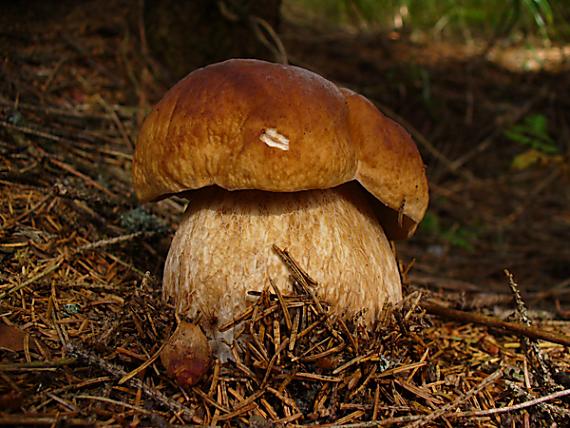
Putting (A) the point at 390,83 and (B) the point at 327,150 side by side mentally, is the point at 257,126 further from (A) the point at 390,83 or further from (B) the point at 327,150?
(A) the point at 390,83

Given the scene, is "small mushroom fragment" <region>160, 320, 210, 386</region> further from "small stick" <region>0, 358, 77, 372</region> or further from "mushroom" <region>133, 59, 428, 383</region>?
"small stick" <region>0, 358, 77, 372</region>

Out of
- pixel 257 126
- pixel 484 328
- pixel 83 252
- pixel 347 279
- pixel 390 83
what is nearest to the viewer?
pixel 257 126

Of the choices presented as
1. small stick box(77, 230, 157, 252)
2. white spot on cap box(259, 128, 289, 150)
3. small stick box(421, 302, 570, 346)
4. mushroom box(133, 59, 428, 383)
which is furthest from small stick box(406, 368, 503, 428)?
small stick box(77, 230, 157, 252)

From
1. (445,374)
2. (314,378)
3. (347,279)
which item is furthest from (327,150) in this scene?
(445,374)

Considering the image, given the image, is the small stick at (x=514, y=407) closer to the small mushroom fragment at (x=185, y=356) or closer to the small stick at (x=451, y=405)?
the small stick at (x=451, y=405)

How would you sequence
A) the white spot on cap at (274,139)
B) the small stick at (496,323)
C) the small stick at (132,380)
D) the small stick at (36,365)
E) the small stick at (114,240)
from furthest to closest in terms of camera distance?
1. the small stick at (114,240)
2. the small stick at (496,323)
3. the white spot on cap at (274,139)
4. the small stick at (132,380)
5. the small stick at (36,365)

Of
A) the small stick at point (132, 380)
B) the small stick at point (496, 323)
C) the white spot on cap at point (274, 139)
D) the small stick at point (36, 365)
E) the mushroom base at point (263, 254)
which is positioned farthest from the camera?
the small stick at point (496, 323)

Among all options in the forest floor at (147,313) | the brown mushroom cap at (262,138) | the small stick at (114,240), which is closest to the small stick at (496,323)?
→ the forest floor at (147,313)
